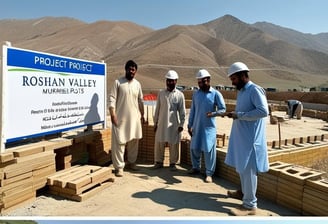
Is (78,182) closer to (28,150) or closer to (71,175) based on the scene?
(71,175)

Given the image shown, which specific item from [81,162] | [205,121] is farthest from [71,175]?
[205,121]

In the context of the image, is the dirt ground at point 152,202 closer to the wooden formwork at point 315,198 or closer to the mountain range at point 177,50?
the wooden formwork at point 315,198

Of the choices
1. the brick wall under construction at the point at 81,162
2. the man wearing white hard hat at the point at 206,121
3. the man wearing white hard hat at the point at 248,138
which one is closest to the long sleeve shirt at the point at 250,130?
the man wearing white hard hat at the point at 248,138

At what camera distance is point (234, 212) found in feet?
14.6

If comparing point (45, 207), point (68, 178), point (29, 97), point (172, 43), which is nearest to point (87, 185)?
point (68, 178)

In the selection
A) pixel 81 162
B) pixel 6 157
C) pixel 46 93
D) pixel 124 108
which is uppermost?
pixel 46 93

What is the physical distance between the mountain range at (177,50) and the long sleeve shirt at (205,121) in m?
38.3

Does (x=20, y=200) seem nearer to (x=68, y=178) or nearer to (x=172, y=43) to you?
(x=68, y=178)

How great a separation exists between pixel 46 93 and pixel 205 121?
2465 mm

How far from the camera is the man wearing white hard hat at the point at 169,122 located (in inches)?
252

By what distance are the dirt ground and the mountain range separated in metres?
38.6

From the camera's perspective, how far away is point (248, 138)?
4.40 metres

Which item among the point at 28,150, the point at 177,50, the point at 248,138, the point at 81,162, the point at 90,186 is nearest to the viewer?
the point at 248,138

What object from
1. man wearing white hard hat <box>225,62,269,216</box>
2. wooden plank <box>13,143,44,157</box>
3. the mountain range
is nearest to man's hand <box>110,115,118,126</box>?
wooden plank <box>13,143,44,157</box>
